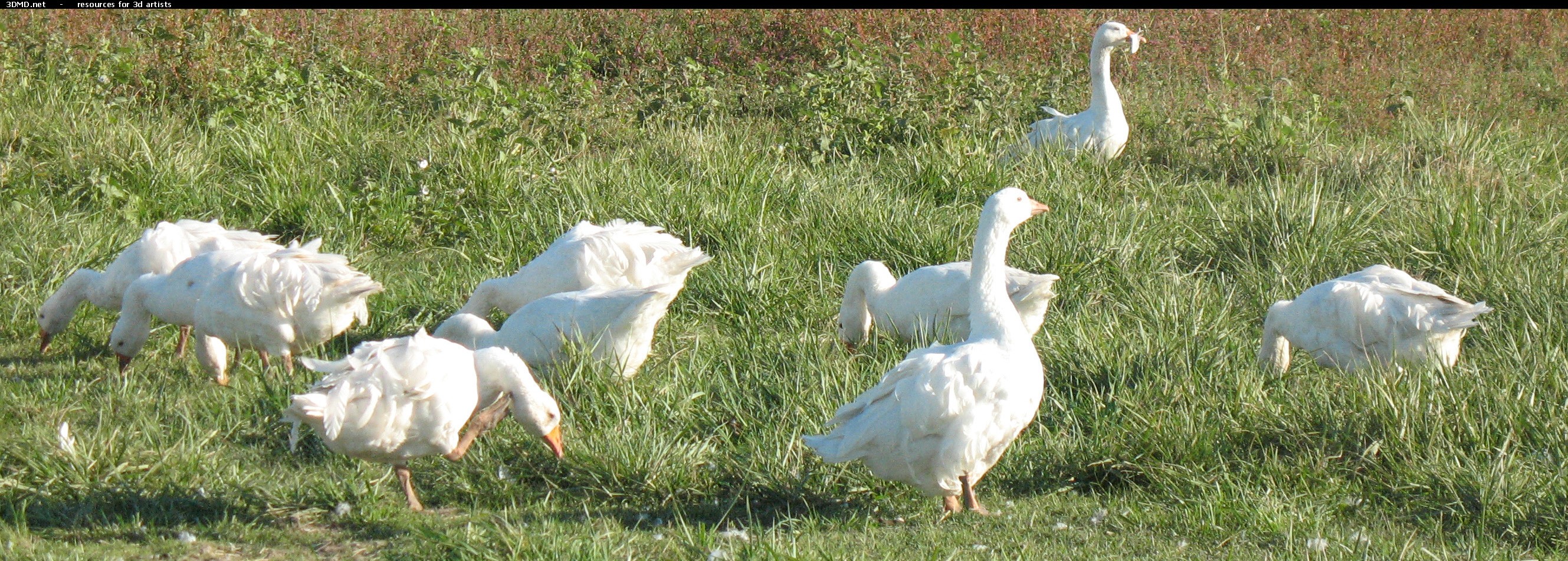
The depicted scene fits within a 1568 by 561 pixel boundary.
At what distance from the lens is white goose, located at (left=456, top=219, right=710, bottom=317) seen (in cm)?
589

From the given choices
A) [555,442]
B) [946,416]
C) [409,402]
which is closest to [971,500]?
[946,416]

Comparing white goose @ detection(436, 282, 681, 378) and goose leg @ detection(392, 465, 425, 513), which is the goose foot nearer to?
white goose @ detection(436, 282, 681, 378)

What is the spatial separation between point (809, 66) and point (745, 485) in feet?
21.2

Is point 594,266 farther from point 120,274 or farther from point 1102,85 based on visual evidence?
point 1102,85

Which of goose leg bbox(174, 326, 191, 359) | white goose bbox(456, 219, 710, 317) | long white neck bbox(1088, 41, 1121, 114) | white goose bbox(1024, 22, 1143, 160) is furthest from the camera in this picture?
long white neck bbox(1088, 41, 1121, 114)

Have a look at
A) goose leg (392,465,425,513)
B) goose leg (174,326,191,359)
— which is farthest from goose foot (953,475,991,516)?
goose leg (174,326,191,359)

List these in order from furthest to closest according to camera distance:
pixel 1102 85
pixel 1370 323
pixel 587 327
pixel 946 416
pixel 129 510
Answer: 1. pixel 1102 85
2. pixel 587 327
3. pixel 1370 323
4. pixel 129 510
5. pixel 946 416

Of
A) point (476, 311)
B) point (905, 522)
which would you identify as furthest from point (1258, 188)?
point (476, 311)

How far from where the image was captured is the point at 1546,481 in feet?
13.3

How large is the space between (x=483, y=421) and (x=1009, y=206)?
2009 millimetres

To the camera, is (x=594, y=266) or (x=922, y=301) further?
(x=594, y=266)

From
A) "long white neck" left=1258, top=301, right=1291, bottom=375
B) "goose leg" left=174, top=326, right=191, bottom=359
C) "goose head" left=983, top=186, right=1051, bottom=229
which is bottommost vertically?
"goose leg" left=174, top=326, right=191, bottom=359

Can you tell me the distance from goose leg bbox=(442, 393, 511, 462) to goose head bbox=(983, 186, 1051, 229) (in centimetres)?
182

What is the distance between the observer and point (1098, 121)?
8398mm
